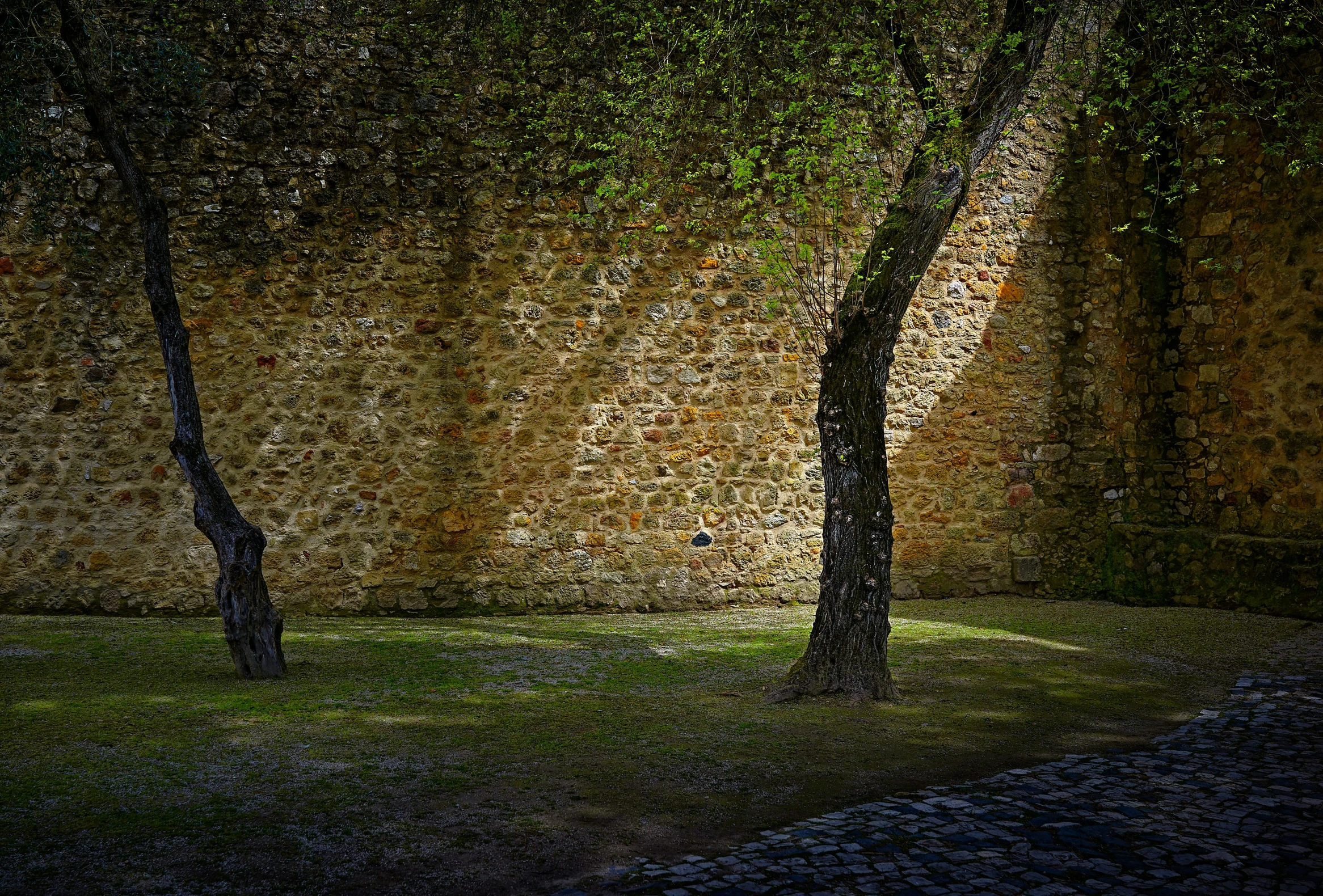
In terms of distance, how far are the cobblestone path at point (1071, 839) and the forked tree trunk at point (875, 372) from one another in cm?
128

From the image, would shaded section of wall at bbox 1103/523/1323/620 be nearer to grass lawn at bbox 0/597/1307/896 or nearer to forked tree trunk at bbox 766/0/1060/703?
grass lawn at bbox 0/597/1307/896

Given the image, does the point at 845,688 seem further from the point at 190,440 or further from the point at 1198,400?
the point at 1198,400

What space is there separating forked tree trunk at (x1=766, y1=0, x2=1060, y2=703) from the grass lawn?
0.78ft

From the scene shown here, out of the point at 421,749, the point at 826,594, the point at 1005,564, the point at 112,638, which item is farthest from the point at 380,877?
the point at 1005,564

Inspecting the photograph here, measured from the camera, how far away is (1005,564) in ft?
28.9

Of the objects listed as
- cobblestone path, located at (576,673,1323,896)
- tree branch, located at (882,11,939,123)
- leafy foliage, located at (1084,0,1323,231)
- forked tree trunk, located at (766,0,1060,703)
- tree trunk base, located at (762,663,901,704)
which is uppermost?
leafy foliage, located at (1084,0,1323,231)

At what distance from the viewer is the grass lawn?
2799 millimetres

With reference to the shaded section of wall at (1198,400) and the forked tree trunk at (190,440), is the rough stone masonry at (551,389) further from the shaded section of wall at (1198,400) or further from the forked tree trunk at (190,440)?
the forked tree trunk at (190,440)

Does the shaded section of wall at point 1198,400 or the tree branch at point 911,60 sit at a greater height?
the tree branch at point 911,60

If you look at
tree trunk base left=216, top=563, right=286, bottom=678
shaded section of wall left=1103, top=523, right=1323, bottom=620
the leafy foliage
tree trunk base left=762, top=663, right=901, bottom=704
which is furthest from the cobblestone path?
shaded section of wall left=1103, top=523, right=1323, bottom=620

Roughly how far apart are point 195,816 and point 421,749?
0.98 m

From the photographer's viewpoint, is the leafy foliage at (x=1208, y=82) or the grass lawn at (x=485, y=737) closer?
the grass lawn at (x=485, y=737)

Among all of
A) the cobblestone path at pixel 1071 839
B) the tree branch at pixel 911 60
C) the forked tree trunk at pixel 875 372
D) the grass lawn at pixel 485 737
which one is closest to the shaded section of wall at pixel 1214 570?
the grass lawn at pixel 485 737

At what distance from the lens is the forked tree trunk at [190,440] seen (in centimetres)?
520
